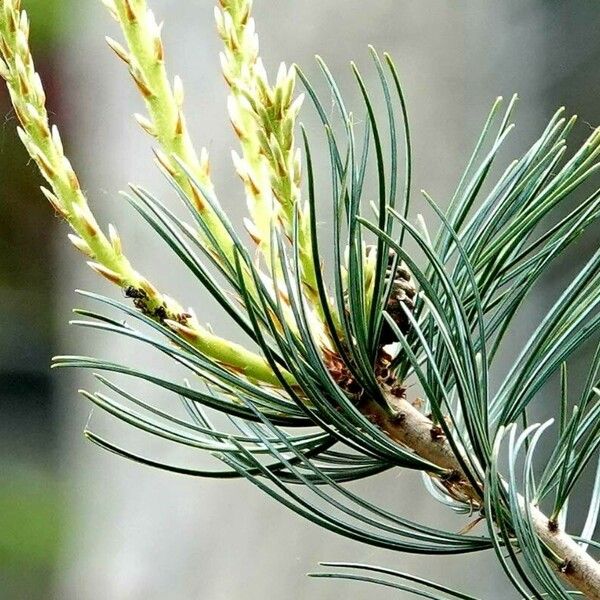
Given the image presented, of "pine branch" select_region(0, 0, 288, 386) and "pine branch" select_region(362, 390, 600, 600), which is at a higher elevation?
"pine branch" select_region(0, 0, 288, 386)

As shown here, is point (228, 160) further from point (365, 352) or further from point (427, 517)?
point (365, 352)

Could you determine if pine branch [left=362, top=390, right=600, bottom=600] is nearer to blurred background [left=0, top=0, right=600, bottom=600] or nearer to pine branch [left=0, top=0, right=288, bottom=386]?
pine branch [left=0, top=0, right=288, bottom=386]

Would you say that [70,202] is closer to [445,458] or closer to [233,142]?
[445,458]

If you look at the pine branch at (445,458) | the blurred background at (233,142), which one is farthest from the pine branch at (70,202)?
the blurred background at (233,142)

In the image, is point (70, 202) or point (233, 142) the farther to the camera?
point (233, 142)

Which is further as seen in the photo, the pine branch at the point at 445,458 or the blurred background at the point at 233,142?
the blurred background at the point at 233,142

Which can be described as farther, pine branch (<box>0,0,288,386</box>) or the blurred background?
the blurred background

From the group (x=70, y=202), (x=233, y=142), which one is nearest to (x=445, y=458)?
(x=70, y=202)

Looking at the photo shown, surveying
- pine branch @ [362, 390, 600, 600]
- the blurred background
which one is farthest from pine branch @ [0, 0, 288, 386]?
the blurred background

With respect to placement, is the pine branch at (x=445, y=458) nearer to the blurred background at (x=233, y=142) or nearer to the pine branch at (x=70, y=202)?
the pine branch at (x=70, y=202)
